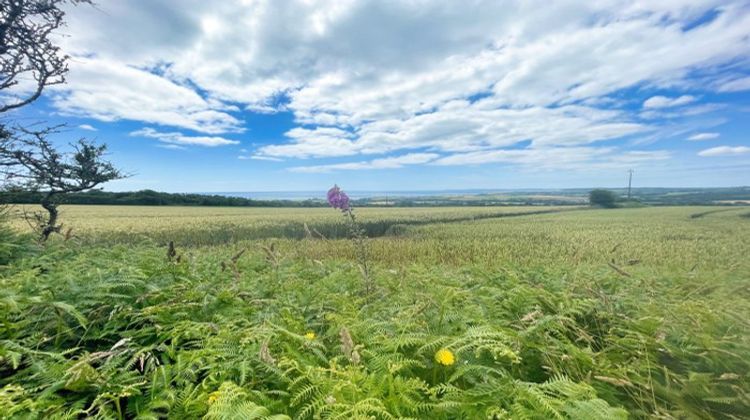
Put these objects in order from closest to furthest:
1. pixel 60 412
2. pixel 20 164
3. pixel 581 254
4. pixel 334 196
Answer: pixel 60 412 < pixel 334 196 < pixel 20 164 < pixel 581 254

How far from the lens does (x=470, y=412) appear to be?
4.91 ft

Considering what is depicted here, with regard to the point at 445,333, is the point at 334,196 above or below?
above

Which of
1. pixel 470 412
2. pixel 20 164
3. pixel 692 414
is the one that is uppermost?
pixel 20 164

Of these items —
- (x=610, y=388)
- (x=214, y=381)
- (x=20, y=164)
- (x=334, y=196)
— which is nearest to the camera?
(x=214, y=381)

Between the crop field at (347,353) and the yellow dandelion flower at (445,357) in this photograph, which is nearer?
the crop field at (347,353)

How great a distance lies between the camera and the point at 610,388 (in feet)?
6.28

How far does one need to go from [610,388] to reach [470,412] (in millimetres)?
1059

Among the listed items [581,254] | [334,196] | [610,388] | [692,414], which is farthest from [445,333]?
[581,254]

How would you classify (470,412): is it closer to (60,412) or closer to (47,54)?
(60,412)

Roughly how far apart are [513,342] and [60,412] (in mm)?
2361

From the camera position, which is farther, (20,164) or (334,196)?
(20,164)

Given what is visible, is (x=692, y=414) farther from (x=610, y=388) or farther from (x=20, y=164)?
(x=20, y=164)

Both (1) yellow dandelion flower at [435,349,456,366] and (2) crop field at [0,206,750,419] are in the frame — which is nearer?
(2) crop field at [0,206,750,419]

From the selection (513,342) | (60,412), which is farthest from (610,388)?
(60,412)
